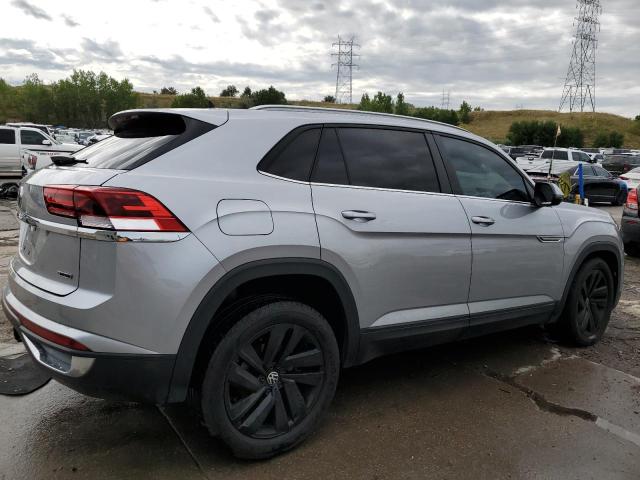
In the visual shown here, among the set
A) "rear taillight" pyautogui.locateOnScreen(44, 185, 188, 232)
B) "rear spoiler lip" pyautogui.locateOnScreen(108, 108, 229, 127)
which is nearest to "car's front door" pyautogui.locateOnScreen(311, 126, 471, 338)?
"rear spoiler lip" pyautogui.locateOnScreen(108, 108, 229, 127)

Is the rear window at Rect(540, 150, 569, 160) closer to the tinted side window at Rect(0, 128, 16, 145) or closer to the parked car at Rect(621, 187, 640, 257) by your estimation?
the parked car at Rect(621, 187, 640, 257)

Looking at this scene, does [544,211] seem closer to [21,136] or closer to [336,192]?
[336,192]

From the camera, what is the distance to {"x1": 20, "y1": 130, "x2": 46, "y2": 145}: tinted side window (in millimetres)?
17703

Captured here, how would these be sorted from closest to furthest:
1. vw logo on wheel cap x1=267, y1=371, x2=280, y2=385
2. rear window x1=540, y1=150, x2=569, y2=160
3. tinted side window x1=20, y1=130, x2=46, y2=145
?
vw logo on wheel cap x1=267, y1=371, x2=280, y2=385
tinted side window x1=20, y1=130, x2=46, y2=145
rear window x1=540, y1=150, x2=569, y2=160

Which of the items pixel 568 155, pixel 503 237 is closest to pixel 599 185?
pixel 568 155

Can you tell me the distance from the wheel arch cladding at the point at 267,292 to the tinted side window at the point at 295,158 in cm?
47

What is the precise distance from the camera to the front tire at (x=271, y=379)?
2.56 m

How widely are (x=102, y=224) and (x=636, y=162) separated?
32.4 meters

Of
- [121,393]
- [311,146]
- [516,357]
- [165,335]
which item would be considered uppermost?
[311,146]

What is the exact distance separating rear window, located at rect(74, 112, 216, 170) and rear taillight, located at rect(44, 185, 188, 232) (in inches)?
9.0

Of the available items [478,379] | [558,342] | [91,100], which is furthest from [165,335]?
[91,100]

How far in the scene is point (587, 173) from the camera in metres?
18.0

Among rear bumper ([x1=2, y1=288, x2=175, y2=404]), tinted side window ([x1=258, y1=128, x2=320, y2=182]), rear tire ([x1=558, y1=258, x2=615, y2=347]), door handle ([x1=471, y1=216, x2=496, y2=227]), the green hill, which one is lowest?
rear tire ([x1=558, y1=258, x2=615, y2=347])

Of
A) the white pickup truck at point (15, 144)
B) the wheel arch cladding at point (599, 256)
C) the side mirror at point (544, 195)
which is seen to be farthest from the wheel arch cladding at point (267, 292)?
the white pickup truck at point (15, 144)
